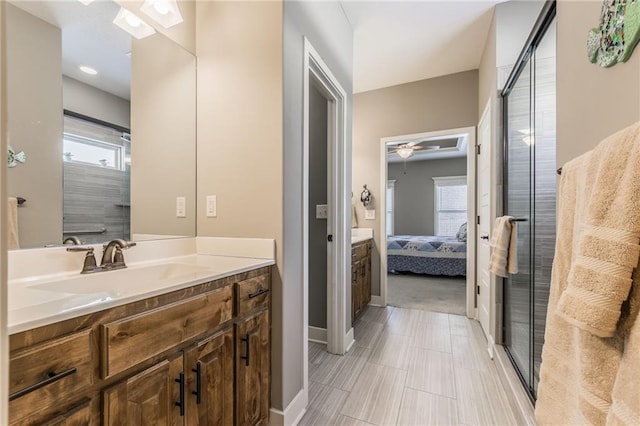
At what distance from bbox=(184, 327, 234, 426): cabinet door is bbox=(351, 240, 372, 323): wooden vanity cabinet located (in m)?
1.75

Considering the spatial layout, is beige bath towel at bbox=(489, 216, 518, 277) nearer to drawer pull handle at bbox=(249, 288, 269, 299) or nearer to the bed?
drawer pull handle at bbox=(249, 288, 269, 299)

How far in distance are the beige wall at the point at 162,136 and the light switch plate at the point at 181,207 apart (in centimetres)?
2

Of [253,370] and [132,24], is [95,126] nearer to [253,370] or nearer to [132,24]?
[132,24]

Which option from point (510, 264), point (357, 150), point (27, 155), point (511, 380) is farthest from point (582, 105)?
point (357, 150)

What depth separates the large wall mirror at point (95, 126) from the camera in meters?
1.07

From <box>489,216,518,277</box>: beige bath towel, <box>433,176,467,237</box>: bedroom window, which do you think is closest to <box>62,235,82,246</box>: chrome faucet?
<box>489,216,518,277</box>: beige bath towel

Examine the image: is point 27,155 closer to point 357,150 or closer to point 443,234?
point 357,150

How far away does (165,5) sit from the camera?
4.83 feet

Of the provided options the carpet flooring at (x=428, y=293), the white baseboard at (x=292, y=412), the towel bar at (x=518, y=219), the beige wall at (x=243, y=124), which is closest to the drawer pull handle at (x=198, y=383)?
the beige wall at (x=243, y=124)

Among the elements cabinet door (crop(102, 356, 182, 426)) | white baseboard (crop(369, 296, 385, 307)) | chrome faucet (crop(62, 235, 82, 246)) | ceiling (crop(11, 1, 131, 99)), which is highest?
ceiling (crop(11, 1, 131, 99))

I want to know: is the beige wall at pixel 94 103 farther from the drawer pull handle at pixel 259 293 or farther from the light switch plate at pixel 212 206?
the drawer pull handle at pixel 259 293

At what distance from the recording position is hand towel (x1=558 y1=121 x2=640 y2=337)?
0.55 m

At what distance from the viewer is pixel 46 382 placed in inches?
25.4

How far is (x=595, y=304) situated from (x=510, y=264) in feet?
4.79
